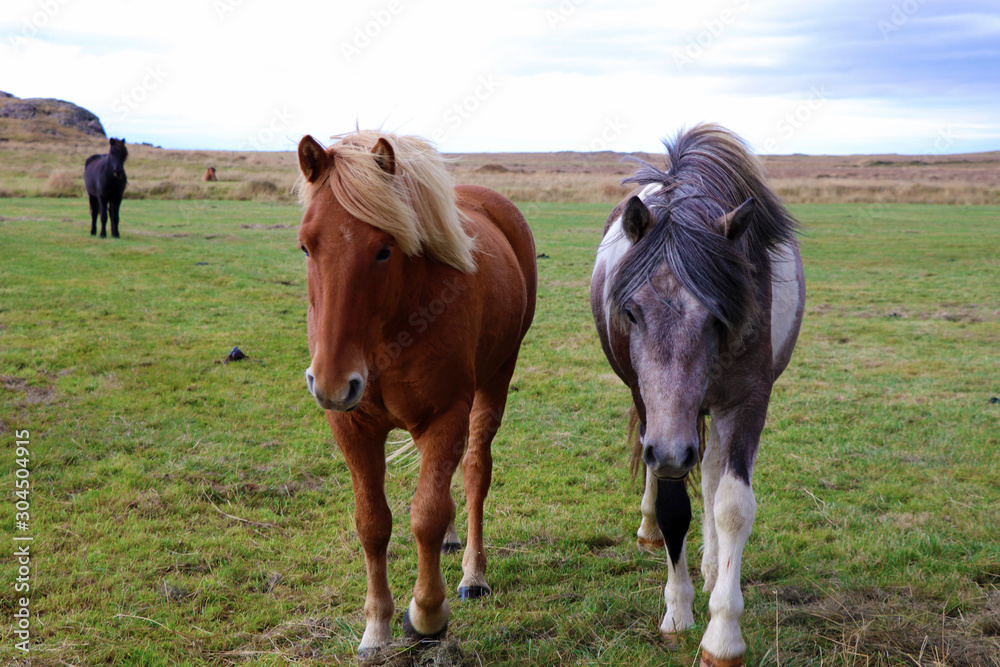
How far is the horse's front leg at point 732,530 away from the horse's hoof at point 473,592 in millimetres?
1107

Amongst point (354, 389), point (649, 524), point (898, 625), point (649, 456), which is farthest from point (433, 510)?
point (898, 625)

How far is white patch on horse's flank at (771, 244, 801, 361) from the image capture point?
10.1 ft

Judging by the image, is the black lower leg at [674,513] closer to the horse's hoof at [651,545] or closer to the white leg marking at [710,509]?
the white leg marking at [710,509]

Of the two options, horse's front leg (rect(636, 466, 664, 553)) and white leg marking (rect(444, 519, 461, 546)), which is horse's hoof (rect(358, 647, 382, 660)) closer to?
white leg marking (rect(444, 519, 461, 546))

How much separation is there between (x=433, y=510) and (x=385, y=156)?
1.34 meters

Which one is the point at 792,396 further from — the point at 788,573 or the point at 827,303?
the point at 827,303

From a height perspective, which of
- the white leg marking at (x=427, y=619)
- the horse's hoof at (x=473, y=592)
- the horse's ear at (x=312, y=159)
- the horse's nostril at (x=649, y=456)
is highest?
the horse's ear at (x=312, y=159)

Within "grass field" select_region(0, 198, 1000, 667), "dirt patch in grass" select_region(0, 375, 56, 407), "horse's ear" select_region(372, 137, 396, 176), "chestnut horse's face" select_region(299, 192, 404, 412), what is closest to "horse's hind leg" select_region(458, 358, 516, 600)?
"grass field" select_region(0, 198, 1000, 667)

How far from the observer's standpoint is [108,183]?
49.1 ft

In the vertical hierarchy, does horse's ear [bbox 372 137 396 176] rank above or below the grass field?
above

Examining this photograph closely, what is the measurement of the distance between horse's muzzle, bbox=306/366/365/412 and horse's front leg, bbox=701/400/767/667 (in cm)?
151

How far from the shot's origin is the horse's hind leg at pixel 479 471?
133 inches

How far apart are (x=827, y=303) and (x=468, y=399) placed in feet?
32.3

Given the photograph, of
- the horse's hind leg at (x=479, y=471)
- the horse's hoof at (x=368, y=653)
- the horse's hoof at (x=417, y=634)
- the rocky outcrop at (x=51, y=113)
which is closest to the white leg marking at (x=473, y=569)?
the horse's hind leg at (x=479, y=471)
